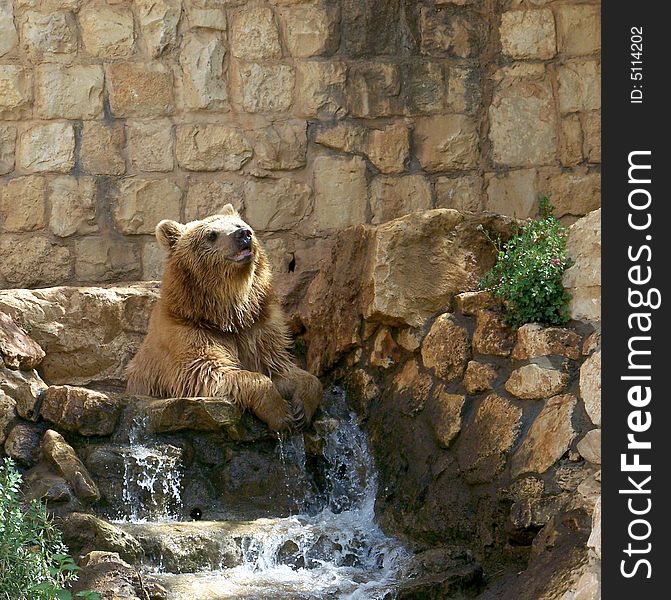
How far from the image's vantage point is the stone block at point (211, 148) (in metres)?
8.81

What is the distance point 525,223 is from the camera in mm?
7160

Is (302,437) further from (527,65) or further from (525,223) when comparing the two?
(527,65)

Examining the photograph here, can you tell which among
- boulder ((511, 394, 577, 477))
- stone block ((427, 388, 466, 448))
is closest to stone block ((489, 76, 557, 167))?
stone block ((427, 388, 466, 448))

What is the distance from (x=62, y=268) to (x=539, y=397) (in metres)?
4.14

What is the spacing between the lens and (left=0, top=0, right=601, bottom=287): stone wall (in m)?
8.73

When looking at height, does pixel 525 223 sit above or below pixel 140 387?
above

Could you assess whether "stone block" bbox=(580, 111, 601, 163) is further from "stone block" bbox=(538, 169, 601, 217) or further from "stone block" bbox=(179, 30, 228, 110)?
"stone block" bbox=(179, 30, 228, 110)

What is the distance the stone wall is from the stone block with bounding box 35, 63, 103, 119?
10 mm

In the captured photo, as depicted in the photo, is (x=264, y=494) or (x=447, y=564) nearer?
(x=447, y=564)

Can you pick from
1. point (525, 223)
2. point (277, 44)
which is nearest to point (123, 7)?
point (277, 44)

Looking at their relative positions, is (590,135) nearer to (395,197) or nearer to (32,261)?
(395,197)

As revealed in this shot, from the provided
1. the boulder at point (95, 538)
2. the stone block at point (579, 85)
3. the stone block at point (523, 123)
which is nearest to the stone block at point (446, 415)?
the boulder at point (95, 538)

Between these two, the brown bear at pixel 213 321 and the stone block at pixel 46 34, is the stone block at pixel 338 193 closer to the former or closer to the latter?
the brown bear at pixel 213 321

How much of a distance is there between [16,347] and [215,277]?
1276mm
